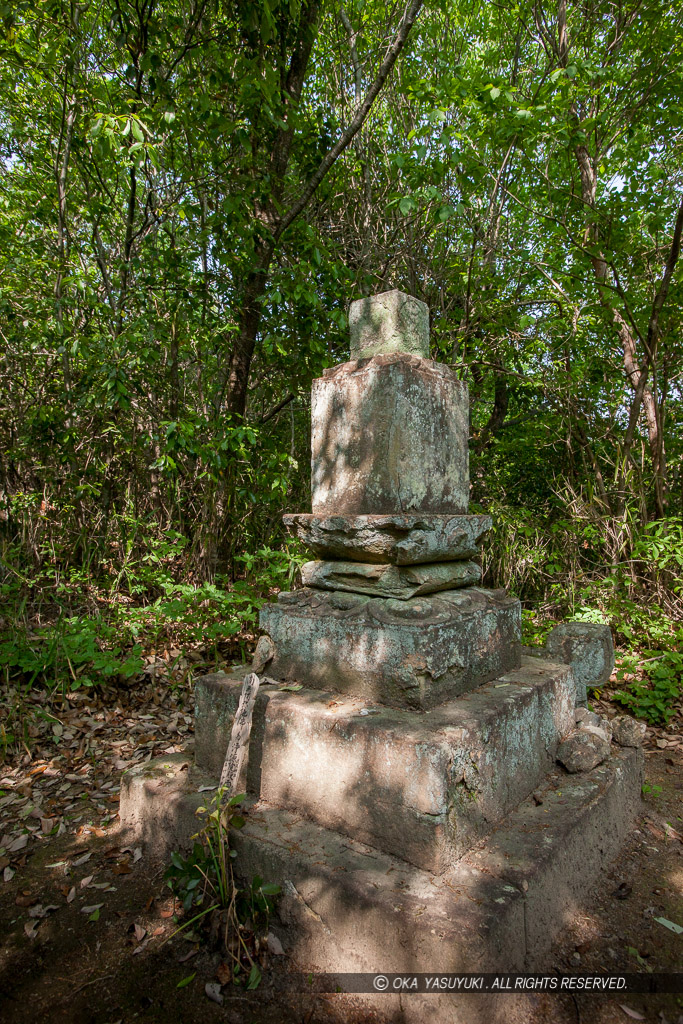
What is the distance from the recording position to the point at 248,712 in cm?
231

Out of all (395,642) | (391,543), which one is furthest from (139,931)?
(391,543)

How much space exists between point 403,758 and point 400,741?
54mm

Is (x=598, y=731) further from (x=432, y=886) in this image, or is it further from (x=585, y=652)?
(x=432, y=886)

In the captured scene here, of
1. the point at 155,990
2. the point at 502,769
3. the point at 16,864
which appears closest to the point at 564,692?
the point at 502,769

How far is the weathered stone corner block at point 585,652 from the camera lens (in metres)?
3.19

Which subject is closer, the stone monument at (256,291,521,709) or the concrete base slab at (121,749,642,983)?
the concrete base slab at (121,749,642,983)

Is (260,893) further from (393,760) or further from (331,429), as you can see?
(331,429)

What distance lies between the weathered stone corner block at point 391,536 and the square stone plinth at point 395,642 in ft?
0.59

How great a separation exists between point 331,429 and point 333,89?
5472 mm

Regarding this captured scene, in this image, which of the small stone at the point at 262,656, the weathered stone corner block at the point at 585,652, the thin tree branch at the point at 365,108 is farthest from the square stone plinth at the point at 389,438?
the thin tree branch at the point at 365,108

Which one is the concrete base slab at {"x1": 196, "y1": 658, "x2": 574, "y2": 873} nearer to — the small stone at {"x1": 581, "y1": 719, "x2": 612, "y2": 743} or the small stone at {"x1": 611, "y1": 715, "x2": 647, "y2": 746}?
the small stone at {"x1": 581, "y1": 719, "x2": 612, "y2": 743}

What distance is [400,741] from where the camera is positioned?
6.52 feet

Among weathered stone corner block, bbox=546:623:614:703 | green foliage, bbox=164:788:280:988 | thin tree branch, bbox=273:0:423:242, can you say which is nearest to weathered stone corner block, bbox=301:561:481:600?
weathered stone corner block, bbox=546:623:614:703

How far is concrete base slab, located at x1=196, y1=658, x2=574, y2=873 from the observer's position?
76.5 inches
